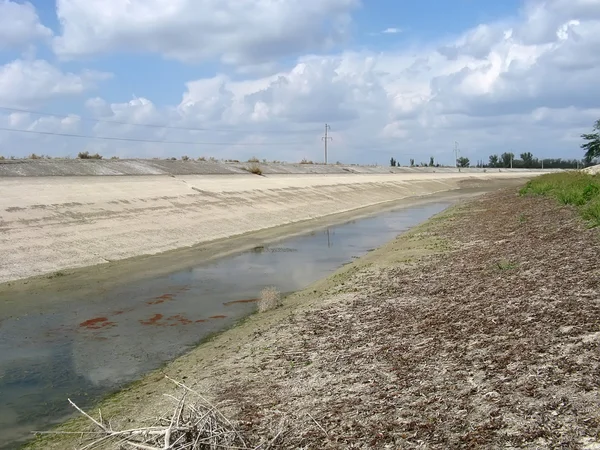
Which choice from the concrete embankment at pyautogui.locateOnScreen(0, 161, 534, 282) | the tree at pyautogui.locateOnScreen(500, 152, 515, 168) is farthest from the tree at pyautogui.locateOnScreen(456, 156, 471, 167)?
the concrete embankment at pyautogui.locateOnScreen(0, 161, 534, 282)

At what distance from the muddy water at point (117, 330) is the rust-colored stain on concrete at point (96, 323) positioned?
0.02 m

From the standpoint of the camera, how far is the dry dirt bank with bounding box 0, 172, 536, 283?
842 inches

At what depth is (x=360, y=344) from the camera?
30.8ft

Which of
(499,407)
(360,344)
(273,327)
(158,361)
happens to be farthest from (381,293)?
(499,407)

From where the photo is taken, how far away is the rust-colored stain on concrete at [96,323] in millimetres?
13498

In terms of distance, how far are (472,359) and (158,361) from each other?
236 inches

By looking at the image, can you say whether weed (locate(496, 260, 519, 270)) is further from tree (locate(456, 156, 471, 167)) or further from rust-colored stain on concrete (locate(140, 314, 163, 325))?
tree (locate(456, 156, 471, 167))

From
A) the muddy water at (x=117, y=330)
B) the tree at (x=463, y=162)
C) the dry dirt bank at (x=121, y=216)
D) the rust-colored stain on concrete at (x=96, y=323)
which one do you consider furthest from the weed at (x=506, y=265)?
the tree at (x=463, y=162)

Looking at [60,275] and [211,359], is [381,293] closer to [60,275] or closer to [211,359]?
[211,359]

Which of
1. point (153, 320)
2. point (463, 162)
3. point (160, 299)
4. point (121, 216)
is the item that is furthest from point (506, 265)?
point (463, 162)

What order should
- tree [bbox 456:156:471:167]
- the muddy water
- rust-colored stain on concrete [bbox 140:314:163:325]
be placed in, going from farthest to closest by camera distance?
tree [bbox 456:156:471:167] → rust-colored stain on concrete [bbox 140:314:163:325] → the muddy water

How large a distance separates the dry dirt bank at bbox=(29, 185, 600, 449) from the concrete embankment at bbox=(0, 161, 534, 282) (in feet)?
37.6

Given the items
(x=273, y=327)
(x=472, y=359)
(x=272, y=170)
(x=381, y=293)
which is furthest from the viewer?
(x=272, y=170)

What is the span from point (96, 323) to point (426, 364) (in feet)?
29.6
